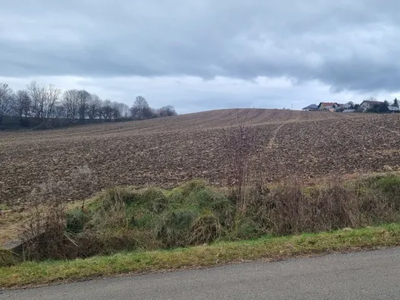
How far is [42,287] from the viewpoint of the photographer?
14.3ft

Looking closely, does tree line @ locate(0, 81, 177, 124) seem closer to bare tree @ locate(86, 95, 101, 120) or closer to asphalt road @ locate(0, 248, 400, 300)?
bare tree @ locate(86, 95, 101, 120)

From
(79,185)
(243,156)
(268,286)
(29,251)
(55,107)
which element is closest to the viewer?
(268,286)

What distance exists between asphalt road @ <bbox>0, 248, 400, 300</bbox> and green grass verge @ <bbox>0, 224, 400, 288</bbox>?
0.90ft

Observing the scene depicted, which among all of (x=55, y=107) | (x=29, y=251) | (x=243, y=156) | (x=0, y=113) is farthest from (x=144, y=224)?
(x=55, y=107)

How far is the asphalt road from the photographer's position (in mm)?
3793

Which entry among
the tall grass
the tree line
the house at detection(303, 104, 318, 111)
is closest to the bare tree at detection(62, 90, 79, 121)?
the tree line

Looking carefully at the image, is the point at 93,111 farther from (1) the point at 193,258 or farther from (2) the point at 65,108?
(1) the point at 193,258

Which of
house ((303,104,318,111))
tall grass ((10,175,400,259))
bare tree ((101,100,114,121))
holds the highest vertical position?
house ((303,104,318,111))

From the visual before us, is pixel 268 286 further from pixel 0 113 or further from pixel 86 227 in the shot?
pixel 0 113

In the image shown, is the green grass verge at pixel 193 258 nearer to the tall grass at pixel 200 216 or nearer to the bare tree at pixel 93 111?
the tall grass at pixel 200 216

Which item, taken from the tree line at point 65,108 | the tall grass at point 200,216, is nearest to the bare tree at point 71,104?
the tree line at point 65,108

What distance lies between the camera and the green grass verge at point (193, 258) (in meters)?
4.73

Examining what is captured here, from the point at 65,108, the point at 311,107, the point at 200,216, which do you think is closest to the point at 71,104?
the point at 65,108

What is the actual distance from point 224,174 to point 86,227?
21.3 ft
